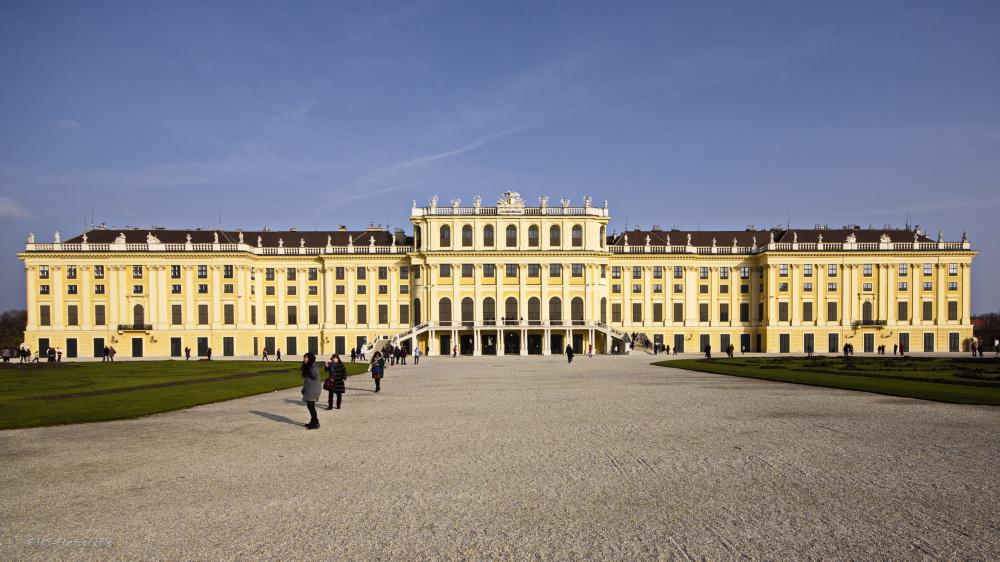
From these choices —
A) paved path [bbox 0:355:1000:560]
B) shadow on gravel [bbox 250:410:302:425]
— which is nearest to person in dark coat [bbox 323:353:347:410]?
paved path [bbox 0:355:1000:560]

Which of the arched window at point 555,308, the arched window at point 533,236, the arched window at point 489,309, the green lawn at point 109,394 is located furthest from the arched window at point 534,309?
the green lawn at point 109,394

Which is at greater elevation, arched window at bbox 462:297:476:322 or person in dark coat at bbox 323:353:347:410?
person in dark coat at bbox 323:353:347:410

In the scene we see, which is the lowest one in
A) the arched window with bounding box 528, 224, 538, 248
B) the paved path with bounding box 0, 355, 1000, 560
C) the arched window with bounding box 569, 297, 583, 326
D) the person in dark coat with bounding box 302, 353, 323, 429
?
the arched window with bounding box 569, 297, 583, 326

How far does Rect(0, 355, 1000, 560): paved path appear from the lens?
8.12 meters

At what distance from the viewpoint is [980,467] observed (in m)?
11.9

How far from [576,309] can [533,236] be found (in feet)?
32.4

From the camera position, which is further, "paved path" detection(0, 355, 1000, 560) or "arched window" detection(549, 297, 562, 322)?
"arched window" detection(549, 297, 562, 322)

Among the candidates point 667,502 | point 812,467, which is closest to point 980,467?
point 812,467

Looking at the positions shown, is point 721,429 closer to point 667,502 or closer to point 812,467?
point 812,467

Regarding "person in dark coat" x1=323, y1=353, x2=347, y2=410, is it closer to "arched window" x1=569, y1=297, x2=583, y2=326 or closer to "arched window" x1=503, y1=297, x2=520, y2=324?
"arched window" x1=503, y1=297, x2=520, y2=324

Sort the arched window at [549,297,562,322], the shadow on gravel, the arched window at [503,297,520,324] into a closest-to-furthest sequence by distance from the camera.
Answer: the shadow on gravel < the arched window at [549,297,562,322] < the arched window at [503,297,520,324]

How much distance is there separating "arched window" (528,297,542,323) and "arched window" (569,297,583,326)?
3.60 metres

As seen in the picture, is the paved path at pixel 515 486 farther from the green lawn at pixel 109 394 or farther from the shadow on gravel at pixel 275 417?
the green lawn at pixel 109 394

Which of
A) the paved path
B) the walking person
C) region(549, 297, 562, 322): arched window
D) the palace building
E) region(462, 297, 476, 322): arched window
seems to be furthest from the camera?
region(549, 297, 562, 322): arched window
